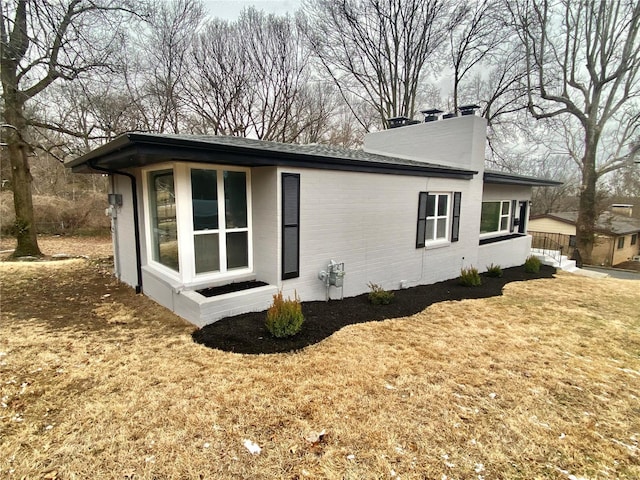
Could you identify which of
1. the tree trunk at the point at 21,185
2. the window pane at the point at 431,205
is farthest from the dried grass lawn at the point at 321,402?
the tree trunk at the point at 21,185

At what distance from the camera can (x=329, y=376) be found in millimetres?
3424

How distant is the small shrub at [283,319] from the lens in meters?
4.26

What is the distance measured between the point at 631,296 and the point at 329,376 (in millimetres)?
9331

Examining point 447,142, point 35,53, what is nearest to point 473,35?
point 447,142

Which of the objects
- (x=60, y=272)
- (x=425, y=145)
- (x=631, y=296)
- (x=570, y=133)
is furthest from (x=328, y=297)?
(x=570, y=133)

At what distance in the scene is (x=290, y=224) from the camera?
5223 millimetres

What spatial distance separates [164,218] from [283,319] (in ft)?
9.64

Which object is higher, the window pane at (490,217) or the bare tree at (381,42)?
the bare tree at (381,42)

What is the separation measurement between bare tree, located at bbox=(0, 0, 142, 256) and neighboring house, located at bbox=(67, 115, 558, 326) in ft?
6.13

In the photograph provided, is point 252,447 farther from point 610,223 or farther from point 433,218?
point 610,223

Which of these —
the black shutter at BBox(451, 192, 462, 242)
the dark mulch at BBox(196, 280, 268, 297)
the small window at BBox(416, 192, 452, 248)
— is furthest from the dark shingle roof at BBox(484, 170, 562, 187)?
the dark mulch at BBox(196, 280, 268, 297)

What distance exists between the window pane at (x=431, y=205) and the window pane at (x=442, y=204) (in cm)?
24

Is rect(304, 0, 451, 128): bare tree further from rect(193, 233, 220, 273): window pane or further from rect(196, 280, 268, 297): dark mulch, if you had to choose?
rect(196, 280, 268, 297): dark mulch

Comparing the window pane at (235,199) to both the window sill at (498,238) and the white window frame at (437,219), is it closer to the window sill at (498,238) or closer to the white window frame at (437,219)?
the white window frame at (437,219)
